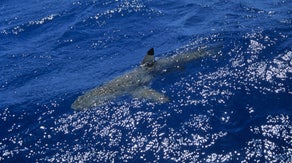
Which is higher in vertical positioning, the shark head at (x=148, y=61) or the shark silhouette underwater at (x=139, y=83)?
the shark head at (x=148, y=61)

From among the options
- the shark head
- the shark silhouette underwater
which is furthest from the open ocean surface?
the shark head

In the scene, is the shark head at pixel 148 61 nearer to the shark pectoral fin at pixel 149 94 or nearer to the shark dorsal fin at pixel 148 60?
the shark dorsal fin at pixel 148 60

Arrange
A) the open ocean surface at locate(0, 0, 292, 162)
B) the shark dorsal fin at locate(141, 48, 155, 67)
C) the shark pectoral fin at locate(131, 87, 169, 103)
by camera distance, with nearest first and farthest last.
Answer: the open ocean surface at locate(0, 0, 292, 162) < the shark pectoral fin at locate(131, 87, 169, 103) < the shark dorsal fin at locate(141, 48, 155, 67)

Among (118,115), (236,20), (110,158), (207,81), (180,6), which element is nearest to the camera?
(110,158)

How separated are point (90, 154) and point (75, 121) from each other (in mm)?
2755

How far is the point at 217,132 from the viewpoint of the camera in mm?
15516

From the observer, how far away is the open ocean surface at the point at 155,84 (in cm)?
1535

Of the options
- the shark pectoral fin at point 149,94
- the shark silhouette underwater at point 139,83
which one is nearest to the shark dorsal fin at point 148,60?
the shark silhouette underwater at point 139,83

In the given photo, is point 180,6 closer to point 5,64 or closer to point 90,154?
point 5,64

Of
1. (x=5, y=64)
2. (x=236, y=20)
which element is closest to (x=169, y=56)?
(x=236, y=20)

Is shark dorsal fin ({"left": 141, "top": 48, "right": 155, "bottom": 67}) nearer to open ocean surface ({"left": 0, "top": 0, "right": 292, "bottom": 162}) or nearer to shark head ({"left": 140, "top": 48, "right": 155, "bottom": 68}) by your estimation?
shark head ({"left": 140, "top": 48, "right": 155, "bottom": 68})

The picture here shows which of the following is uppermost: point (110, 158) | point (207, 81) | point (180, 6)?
point (180, 6)

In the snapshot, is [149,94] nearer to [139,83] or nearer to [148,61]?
[139,83]

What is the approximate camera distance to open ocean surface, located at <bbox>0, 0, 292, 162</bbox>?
1535 cm
